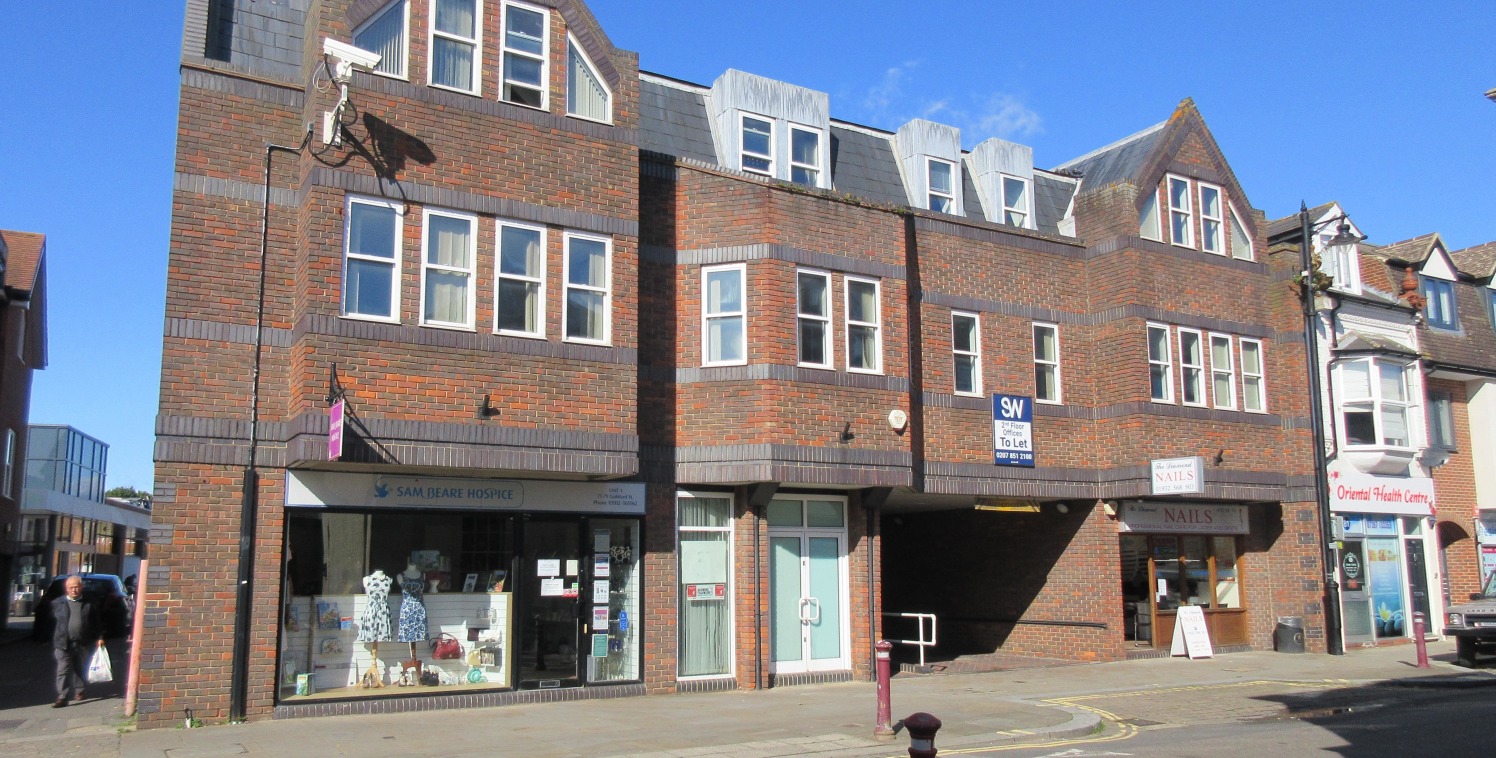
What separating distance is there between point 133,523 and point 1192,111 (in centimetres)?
5969

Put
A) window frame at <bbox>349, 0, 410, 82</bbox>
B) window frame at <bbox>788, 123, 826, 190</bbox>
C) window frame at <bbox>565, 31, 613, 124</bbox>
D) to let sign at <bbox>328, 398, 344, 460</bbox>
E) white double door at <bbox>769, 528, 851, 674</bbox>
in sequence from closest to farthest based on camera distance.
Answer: to let sign at <bbox>328, 398, 344, 460</bbox> < window frame at <bbox>349, 0, 410, 82</bbox> < window frame at <bbox>565, 31, 613, 124</bbox> < white double door at <bbox>769, 528, 851, 674</bbox> < window frame at <bbox>788, 123, 826, 190</bbox>

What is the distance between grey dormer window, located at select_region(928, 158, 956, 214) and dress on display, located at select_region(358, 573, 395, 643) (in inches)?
458

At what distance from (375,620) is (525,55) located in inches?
297

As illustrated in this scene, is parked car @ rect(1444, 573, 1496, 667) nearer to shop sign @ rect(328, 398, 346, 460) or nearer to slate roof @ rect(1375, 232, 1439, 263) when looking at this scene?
slate roof @ rect(1375, 232, 1439, 263)

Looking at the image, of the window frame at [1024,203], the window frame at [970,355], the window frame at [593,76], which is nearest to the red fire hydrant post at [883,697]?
the window frame at [970,355]

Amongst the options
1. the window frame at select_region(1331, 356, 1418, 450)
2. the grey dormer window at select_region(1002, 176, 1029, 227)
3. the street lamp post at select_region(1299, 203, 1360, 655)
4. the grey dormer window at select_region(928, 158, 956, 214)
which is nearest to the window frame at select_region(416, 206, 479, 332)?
the grey dormer window at select_region(928, 158, 956, 214)

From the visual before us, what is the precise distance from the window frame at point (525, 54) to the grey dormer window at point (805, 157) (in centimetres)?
514

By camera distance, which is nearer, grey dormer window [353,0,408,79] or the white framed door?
grey dormer window [353,0,408,79]

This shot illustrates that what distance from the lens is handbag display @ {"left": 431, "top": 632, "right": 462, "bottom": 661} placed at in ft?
48.4

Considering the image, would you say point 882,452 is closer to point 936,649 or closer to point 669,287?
point 669,287

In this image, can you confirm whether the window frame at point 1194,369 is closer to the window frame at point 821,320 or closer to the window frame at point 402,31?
the window frame at point 821,320

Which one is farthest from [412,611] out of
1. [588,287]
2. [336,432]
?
[588,287]

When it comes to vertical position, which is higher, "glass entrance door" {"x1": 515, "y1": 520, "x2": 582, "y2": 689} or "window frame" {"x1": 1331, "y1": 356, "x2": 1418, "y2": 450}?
"window frame" {"x1": 1331, "y1": 356, "x2": 1418, "y2": 450}

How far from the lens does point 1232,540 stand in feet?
74.6
